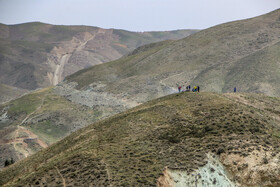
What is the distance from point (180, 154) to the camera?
2495 centimetres

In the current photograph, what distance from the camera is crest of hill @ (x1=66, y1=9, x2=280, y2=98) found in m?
81.6

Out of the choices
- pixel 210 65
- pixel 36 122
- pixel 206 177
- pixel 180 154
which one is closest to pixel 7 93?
pixel 36 122

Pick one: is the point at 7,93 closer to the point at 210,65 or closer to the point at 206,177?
the point at 210,65

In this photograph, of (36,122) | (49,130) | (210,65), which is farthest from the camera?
(210,65)

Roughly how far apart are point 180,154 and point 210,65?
238ft

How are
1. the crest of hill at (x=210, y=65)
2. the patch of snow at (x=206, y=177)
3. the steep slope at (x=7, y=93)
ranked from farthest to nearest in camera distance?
1. the steep slope at (x=7, y=93)
2. the crest of hill at (x=210, y=65)
3. the patch of snow at (x=206, y=177)

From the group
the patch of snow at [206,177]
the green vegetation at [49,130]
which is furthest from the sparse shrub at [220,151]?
the green vegetation at [49,130]

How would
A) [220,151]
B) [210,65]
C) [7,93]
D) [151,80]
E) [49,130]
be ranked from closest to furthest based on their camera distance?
[220,151]
[49,130]
[151,80]
[210,65]
[7,93]

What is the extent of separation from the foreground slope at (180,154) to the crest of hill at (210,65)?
46029mm

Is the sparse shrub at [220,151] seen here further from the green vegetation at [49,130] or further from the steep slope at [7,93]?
the steep slope at [7,93]

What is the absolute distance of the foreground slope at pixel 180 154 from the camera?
73.5 feet

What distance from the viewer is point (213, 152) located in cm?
2502

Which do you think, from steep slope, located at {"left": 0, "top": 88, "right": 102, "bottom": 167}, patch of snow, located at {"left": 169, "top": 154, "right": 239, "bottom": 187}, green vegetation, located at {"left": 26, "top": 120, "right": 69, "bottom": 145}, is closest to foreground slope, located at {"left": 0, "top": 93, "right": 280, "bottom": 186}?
patch of snow, located at {"left": 169, "top": 154, "right": 239, "bottom": 187}

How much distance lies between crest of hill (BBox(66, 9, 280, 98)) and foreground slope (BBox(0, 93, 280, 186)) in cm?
4603
